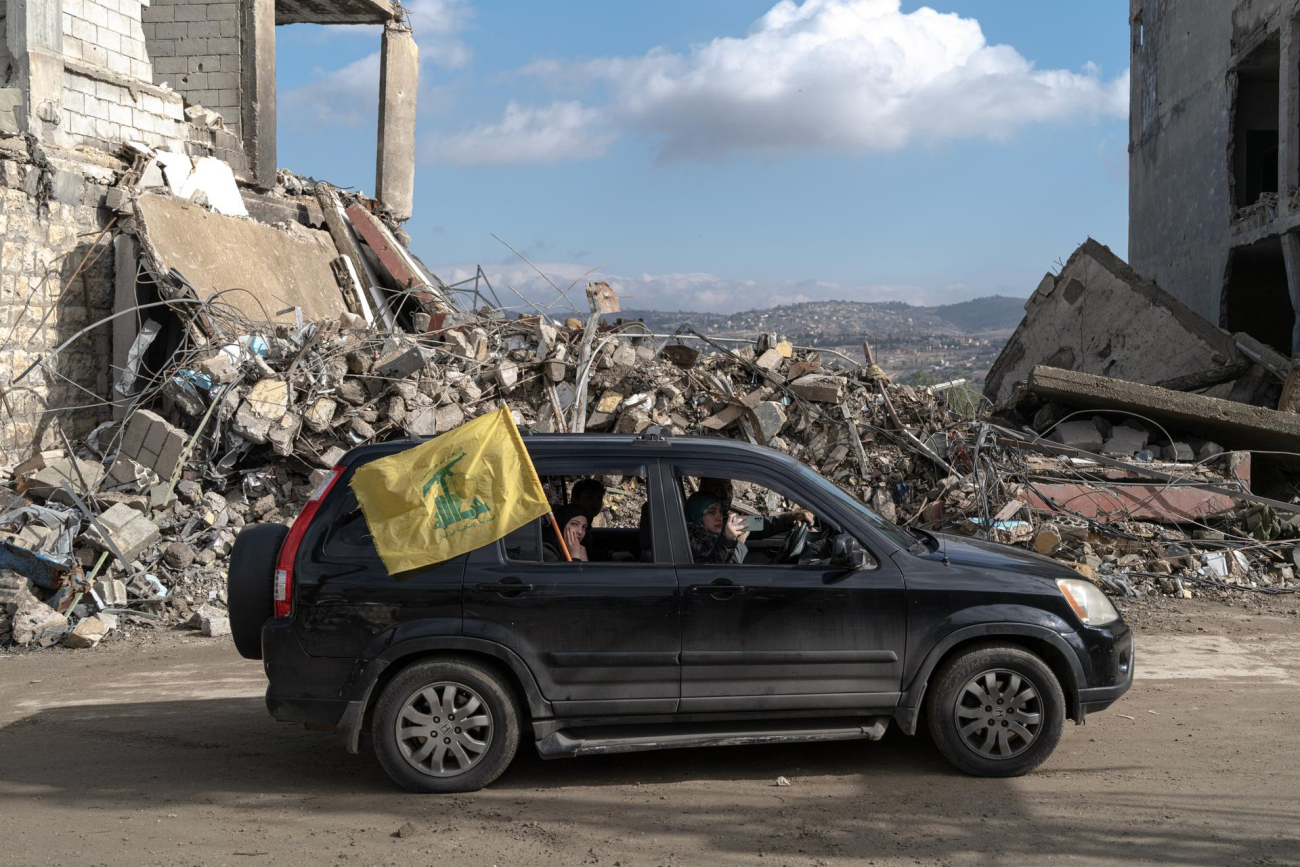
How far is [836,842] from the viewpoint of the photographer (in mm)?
4477

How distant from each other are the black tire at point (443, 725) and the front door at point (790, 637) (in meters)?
0.90

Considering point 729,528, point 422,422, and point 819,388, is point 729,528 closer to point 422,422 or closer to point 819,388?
point 422,422

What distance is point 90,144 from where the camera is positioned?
14008 millimetres

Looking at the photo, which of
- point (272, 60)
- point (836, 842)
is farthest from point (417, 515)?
point (272, 60)

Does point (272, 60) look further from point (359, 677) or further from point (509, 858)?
point (509, 858)

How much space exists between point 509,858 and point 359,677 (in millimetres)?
1168

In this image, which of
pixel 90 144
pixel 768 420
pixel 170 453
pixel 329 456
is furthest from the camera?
pixel 90 144

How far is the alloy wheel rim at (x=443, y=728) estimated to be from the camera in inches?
198

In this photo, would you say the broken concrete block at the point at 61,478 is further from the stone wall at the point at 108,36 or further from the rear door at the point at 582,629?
the rear door at the point at 582,629

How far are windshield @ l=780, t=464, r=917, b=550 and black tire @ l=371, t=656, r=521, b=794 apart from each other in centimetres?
188

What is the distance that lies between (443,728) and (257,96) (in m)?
14.6

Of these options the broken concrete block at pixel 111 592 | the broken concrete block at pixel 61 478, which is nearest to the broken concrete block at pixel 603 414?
the broken concrete block at pixel 111 592

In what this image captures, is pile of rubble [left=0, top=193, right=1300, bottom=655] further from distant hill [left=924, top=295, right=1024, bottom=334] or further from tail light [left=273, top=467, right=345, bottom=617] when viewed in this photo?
distant hill [left=924, top=295, right=1024, bottom=334]

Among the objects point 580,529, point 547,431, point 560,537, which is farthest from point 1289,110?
point 560,537
